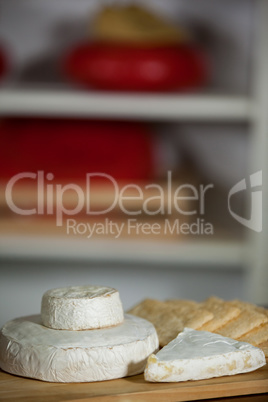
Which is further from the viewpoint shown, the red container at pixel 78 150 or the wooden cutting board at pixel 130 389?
the red container at pixel 78 150

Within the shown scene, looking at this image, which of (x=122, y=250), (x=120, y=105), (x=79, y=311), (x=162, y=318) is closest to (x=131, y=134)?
(x=120, y=105)

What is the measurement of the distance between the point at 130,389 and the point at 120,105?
1.34 m

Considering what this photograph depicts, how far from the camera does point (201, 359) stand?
0.77 m

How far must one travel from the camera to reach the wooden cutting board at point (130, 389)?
0.73 metres

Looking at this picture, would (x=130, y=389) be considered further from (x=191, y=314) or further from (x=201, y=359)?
(x=191, y=314)

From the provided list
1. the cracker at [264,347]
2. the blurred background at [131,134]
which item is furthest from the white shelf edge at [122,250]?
the cracker at [264,347]

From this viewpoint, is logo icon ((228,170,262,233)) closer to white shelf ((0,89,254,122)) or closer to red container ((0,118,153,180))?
white shelf ((0,89,254,122))

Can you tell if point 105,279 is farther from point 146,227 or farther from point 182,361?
point 182,361

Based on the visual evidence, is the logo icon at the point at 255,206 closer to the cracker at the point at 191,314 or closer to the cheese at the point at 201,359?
the cracker at the point at 191,314

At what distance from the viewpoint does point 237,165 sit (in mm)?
2432

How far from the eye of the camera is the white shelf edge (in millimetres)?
2014

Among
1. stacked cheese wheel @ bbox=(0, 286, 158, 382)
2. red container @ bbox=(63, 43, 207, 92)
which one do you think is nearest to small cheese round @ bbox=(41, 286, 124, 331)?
stacked cheese wheel @ bbox=(0, 286, 158, 382)

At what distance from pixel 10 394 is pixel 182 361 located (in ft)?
0.64

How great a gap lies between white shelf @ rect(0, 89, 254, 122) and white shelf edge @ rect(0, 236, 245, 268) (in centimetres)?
38
